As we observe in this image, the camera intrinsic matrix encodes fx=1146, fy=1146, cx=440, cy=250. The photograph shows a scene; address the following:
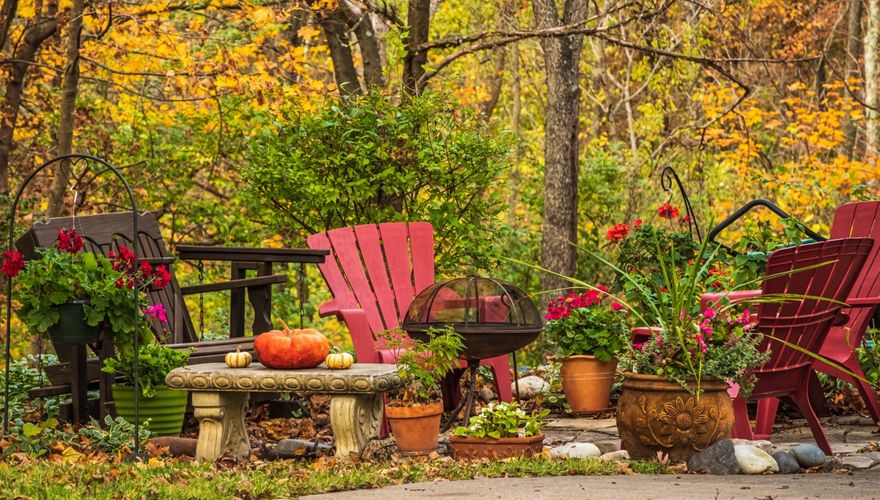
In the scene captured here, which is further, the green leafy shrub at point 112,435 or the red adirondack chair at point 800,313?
the green leafy shrub at point 112,435

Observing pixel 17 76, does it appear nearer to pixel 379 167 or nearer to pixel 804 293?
pixel 379 167

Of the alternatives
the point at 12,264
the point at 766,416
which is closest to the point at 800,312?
the point at 766,416

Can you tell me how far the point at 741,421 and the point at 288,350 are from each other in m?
1.91

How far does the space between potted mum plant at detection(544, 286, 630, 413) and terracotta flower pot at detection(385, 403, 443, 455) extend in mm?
1474

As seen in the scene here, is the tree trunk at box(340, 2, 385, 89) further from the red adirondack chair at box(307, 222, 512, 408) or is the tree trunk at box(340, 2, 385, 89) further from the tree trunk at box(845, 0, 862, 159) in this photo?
the tree trunk at box(845, 0, 862, 159)

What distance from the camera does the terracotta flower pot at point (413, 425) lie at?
4777 mm

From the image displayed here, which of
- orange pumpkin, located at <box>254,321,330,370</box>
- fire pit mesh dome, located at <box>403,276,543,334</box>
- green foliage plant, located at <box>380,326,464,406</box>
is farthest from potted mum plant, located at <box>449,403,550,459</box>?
fire pit mesh dome, located at <box>403,276,543,334</box>

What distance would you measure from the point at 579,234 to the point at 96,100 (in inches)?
192

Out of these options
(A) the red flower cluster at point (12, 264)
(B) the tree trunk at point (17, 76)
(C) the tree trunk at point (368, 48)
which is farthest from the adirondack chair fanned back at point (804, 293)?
(B) the tree trunk at point (17, 76)

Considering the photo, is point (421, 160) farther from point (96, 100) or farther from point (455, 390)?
point (96, 100)

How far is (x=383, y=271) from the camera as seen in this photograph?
6.18 meters

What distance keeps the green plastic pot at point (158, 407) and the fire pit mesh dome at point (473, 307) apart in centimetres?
113

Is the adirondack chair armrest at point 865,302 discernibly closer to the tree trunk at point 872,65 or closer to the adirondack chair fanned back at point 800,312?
the adirondack chair fanned back at point 800,312

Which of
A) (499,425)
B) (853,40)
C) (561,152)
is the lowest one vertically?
(499,425)
